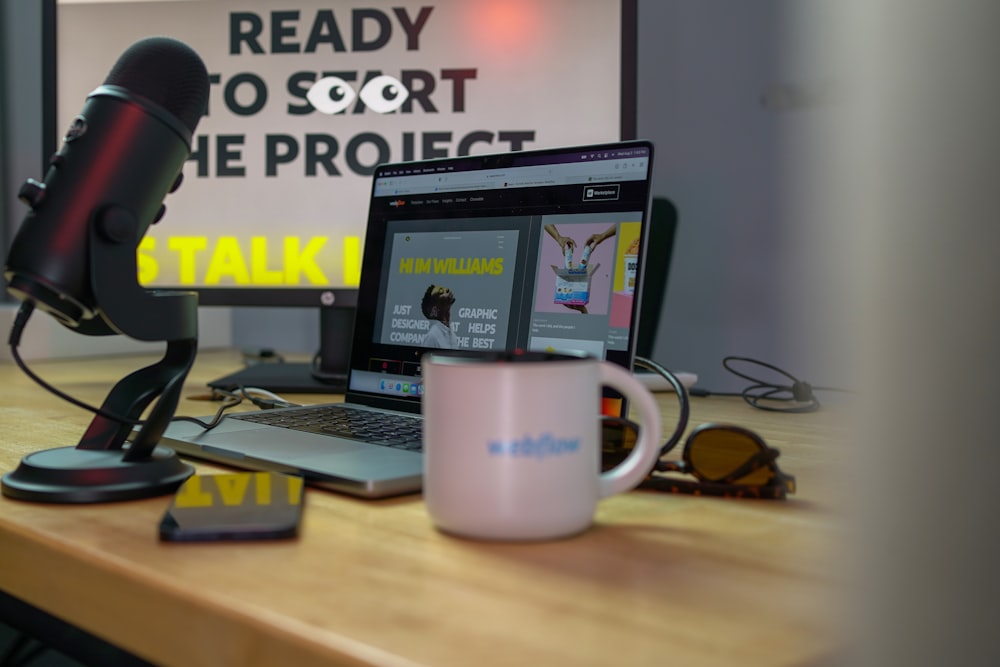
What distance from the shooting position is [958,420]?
0.43 feet

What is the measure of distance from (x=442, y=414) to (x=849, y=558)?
294 millimetres

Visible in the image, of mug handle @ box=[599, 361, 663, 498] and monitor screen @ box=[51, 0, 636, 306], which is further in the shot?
monitor screen @ box=[51, 0, 636, 306]

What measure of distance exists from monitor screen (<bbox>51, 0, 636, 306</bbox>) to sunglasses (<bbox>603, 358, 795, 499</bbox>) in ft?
2.13

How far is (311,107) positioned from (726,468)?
852 mm

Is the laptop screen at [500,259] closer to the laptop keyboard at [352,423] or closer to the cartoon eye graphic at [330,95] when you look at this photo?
the laptop keyboard at [352,423]

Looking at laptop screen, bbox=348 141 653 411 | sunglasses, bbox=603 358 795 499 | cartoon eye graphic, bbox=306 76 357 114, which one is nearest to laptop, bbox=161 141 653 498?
laptop screen, bbox=348 141 653 411

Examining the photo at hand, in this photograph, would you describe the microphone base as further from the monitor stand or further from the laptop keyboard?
the monitor stand

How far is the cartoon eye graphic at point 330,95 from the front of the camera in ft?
3.84

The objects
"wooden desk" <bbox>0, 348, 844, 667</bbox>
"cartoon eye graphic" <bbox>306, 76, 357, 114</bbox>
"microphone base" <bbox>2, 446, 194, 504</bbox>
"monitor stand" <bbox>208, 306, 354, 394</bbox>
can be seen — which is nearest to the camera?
"wooden desk" <bbox>0, 348, 844, 667</bbox>

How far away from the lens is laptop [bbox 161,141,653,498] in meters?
0.66

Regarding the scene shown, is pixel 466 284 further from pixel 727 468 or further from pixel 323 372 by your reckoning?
pixel 323 372

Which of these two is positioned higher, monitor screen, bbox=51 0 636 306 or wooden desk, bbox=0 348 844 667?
monitor screen, bbox=51 0 636 306

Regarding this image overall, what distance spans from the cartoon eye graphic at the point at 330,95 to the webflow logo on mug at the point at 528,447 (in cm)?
87

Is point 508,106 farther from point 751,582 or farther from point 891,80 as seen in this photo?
point 891,80
